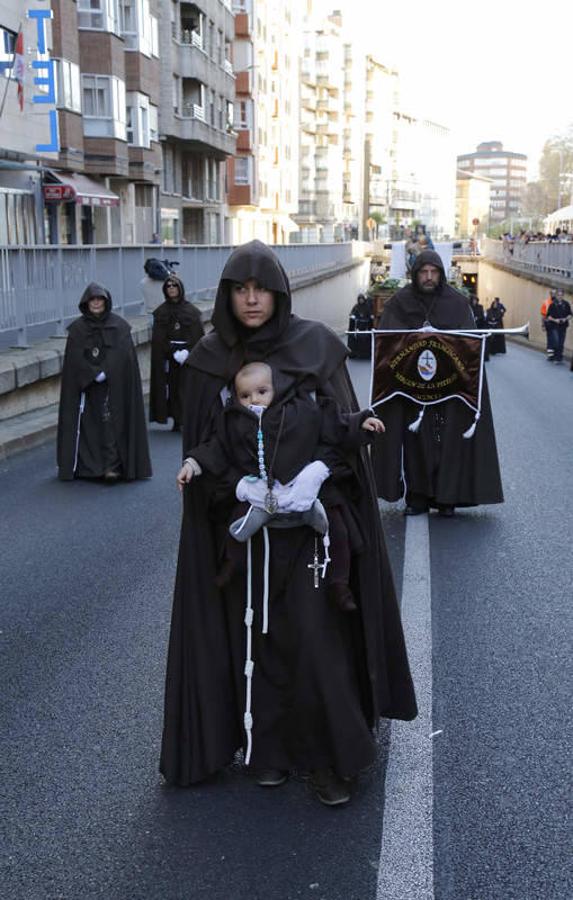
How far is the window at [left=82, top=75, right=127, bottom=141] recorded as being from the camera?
41906 mm

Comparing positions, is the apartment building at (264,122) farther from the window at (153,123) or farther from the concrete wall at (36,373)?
the concrete wall at (36,373)

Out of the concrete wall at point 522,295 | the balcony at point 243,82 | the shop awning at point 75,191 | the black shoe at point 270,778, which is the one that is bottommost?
the concrete wall at point 522,295

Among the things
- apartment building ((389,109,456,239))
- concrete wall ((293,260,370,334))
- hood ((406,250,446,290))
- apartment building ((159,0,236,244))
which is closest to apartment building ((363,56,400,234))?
apartment building ((389,109,456,239))

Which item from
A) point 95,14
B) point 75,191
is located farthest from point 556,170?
point 75,191

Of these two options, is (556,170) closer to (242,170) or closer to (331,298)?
(242,170)

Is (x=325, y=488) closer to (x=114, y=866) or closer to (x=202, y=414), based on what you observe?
(x=202, y=414)

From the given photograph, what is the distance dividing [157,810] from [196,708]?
14.5 inches

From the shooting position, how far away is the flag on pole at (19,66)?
103 ft

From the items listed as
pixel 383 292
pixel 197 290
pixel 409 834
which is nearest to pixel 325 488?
pixel 409 834

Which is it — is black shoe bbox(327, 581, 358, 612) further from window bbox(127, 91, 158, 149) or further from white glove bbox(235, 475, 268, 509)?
window bbox(127, 91, 158, 149)

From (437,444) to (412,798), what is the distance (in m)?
5.10

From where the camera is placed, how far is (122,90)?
4341 centimetres

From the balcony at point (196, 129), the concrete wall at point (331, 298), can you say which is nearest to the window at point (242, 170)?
the concrete wall at point (331, 298)

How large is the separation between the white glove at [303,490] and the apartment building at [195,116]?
50.2m
